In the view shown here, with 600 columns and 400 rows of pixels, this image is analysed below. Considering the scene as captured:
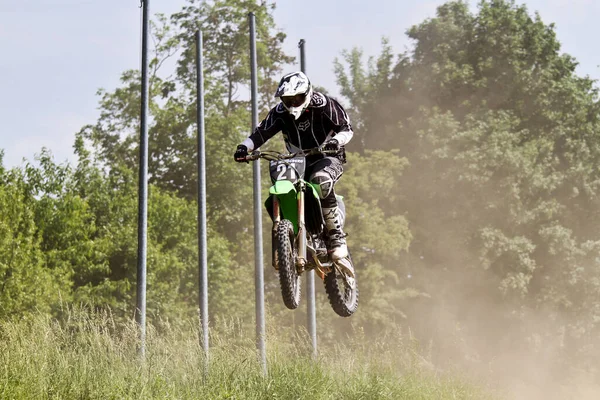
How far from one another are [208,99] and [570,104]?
20.6 metres

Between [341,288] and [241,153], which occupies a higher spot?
[241,153]

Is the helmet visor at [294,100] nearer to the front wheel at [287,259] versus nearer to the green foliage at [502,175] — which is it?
the front wheel at [287,259]

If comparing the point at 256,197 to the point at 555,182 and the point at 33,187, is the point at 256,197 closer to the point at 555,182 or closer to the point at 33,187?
the point at 33,187

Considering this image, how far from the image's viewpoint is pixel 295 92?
9.24 metres

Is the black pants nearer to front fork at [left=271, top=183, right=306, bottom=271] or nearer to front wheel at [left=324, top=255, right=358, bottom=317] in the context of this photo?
front fork at [left=271, top=183, right=306, bottom=271]

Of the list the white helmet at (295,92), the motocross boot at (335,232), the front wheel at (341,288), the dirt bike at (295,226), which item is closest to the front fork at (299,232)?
the dirt bike at (295,226)

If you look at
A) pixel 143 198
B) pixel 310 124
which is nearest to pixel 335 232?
pixel 310 124

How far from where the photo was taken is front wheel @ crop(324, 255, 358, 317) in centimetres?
1048

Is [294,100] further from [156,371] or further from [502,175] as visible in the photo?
[502,175]

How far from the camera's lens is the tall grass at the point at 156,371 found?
40.3 feet

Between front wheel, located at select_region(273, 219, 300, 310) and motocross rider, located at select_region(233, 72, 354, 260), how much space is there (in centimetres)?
70

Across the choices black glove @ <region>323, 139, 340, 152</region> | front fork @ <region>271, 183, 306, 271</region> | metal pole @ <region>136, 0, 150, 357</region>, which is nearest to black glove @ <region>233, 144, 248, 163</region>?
front fork @ <region>271, 183, 306, 271</region>

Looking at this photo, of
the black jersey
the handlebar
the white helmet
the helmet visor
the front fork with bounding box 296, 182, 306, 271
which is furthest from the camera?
the black jersey

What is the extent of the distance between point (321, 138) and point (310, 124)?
0.71 ft
